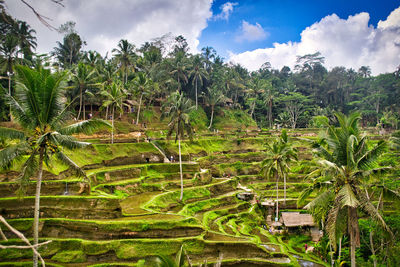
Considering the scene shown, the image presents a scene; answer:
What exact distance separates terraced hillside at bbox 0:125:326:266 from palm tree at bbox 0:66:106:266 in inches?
198

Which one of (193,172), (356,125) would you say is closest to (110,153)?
(193,172)

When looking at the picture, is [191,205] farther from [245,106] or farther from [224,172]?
[245,106]

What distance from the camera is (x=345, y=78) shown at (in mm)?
86000

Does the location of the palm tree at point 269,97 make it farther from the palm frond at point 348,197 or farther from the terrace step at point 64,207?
the palm frond at point 348,197

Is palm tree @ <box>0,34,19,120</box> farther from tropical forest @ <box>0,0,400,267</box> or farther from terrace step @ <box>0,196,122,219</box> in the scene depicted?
terrace step @ <box>0,196,122,219</box>

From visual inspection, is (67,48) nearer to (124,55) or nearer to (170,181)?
(124,55)

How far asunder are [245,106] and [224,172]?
39.8m

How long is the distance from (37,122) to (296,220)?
24.3 metres

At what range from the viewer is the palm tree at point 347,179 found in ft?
37.4

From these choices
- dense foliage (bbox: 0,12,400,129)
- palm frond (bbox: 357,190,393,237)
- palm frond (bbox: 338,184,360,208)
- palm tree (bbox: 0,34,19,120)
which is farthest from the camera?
dense foliage (bbox: 0,12,400,129)

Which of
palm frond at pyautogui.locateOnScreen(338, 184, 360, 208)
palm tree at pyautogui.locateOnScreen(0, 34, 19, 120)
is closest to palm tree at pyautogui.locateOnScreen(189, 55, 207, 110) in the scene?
palm tree at pyautogui.locateOnScreen(0, 34, 19, 120)

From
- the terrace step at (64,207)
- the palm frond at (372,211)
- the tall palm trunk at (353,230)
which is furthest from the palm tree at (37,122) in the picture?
the palm frond at (372,211)

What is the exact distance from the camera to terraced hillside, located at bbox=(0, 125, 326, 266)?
53.3 ft

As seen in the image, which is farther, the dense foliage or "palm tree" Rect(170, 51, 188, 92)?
"palm tree" Rect(170, 51, 188, 92)
